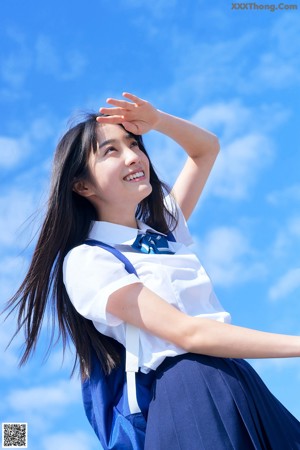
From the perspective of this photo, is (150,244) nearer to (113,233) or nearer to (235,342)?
(113,233)

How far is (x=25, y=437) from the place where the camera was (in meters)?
3.56

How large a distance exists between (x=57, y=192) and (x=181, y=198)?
65 cm

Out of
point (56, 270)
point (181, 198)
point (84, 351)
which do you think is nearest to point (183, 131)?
point (181, 198)

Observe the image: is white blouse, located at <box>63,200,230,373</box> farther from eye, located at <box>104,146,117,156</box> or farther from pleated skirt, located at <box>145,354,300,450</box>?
eye, located at <box>104,146,117,156</box>

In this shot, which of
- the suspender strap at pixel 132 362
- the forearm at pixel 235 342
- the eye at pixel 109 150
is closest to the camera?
the forearm at pixel 235 342

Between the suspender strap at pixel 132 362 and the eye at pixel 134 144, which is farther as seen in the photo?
the eye at pixel 134 144

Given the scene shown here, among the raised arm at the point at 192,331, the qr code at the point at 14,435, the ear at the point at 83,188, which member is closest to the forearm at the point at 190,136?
the ear at the point at 83,188

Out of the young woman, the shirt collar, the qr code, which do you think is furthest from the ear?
the qr code

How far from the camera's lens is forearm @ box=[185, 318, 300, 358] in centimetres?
214

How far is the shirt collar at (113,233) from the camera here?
8.53 ft

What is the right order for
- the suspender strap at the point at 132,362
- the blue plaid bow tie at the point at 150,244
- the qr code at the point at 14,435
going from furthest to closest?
the qr code at the point at 14,435
the blue plaid bow tie at the point at 150,244
the suspender strap at the point at 132,362

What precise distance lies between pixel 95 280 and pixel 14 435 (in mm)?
1554

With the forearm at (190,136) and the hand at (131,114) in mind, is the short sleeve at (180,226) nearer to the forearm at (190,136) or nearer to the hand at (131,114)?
the forearm at (190,136)

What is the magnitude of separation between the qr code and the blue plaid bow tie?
149cm
